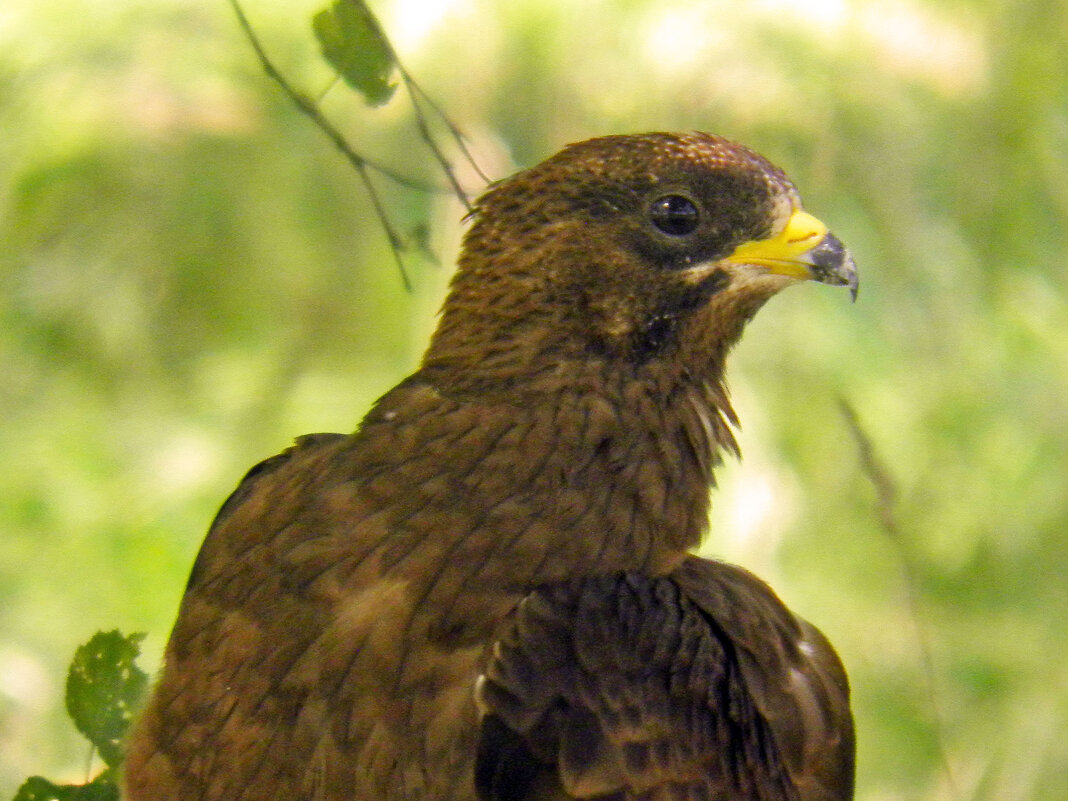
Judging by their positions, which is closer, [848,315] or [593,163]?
[593,163]

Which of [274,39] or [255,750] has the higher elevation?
[274,39]

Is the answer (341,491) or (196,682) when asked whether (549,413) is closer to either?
(341,491)

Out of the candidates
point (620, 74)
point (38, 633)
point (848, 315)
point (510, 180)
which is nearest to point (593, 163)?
point (510, 180)

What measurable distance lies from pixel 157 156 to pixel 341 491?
1.65m

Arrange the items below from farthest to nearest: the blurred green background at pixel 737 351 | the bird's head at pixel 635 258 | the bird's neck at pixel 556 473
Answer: the blurred green background at pixel 737 351 → the bird's head at pixel 635 258 → the bird's neck at pixel 556 473

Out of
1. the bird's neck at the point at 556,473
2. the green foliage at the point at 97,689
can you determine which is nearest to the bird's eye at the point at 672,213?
the bird's neck at the point at 556,473

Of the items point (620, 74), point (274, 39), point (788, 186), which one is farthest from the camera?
point (620, 74)

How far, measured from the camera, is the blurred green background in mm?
3051

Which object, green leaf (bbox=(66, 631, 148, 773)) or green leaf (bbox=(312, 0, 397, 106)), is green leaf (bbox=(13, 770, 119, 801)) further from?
green leaf (bbox=(312, 0, 397, 106))

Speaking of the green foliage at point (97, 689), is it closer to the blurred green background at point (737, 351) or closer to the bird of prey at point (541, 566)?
the bird of prey at point (541, 566)

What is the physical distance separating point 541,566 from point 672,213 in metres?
0.53

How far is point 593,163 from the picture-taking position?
185 cm

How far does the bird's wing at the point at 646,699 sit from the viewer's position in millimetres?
1567

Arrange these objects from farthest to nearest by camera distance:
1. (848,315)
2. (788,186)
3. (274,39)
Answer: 1. (848,315)
2. (274,39)
3. (788,186)
